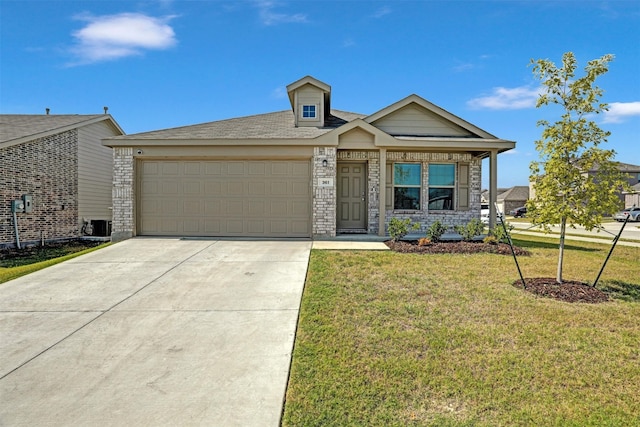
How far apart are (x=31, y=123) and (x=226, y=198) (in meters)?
10.5

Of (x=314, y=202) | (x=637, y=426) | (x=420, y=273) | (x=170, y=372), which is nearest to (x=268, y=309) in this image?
(x=170, y=372)

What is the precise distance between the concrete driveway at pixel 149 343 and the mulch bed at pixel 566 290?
380 cm

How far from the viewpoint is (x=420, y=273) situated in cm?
712

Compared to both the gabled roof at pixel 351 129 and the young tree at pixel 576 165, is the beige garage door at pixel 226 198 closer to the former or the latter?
the gabled roof at pixel 351 129

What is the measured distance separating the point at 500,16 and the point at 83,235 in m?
17.1

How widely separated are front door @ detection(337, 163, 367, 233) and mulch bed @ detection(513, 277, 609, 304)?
617 cm

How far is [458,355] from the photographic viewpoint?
402cm

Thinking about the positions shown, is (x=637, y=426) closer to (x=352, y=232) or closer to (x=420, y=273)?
(x=420, y=273)

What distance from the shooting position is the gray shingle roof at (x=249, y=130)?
1134 cm

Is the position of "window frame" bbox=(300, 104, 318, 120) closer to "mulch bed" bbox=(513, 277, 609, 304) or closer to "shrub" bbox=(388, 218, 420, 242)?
"shrub" bbox=(388, 218, 420, 242)

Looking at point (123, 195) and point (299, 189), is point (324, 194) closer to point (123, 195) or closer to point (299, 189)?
point (299, 189)

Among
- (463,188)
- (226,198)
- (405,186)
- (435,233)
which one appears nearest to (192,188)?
(226,198)

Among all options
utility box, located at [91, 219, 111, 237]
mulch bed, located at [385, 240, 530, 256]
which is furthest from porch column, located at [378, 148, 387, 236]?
utility box, located at [91, 219, 111, 237]

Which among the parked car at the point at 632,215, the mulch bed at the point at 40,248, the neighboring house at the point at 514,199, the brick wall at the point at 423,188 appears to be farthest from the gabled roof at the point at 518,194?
the mulch bed at the point at 40,248
